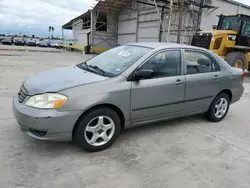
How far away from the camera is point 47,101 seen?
2623 millimetres

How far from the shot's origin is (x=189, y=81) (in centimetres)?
366

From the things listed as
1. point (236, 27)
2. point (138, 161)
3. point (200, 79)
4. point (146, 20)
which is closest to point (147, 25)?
point (146, 20)

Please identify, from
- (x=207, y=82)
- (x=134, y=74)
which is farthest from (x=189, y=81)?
(x=134, y=74)

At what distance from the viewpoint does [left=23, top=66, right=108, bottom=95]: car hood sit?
2753mm

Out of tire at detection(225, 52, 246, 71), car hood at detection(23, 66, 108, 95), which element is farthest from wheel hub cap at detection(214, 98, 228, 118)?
tire at detection(225, 52, 246, 71)

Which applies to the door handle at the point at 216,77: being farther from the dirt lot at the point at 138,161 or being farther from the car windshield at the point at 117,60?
the car windshield at the point at 117,60

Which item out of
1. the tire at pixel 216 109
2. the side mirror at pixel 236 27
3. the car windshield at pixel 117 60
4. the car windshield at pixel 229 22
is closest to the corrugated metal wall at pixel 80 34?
the car windshield at pixel 229 22

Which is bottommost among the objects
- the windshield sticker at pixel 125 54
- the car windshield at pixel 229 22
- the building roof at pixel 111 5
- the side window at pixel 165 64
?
the side window at pixel 165 64

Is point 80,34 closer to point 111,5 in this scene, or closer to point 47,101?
point 111,5

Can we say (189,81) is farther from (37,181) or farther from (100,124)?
(37,181)

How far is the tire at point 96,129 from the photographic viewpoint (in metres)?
2.75

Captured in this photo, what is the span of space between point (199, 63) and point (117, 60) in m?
1.58

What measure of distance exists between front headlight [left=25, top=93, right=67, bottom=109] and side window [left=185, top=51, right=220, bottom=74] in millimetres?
2271

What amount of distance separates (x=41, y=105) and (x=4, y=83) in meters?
5.07
